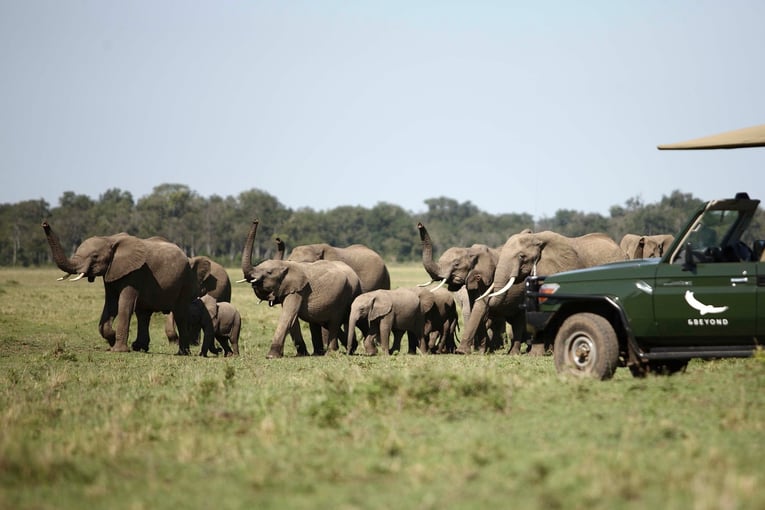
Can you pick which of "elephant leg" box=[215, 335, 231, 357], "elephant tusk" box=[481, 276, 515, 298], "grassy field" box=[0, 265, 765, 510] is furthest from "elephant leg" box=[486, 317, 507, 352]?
"grassy field" box=[0, 265, 765, 510]

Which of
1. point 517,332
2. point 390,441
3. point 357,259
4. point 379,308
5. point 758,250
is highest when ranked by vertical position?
point 758,250

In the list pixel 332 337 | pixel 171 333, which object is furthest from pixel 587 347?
pixel 171 333

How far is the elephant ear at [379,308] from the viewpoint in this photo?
74.3 ft

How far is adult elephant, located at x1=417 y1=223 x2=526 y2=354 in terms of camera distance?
Result: 22.4 metres

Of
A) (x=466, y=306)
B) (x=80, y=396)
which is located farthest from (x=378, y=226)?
(x=80, y=396)

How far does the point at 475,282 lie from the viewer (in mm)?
23453

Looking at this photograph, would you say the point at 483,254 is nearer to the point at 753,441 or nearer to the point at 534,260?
the point at 534,260

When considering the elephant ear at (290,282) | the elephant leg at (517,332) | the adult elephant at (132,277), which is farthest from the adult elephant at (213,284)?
the elephant leg at (517,332)

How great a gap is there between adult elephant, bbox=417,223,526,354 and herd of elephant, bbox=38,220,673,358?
0.03 metres

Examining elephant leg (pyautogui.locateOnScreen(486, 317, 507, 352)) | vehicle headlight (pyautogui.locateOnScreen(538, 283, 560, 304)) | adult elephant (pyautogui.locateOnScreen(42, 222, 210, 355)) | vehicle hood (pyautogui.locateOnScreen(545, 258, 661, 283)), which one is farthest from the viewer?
elephant leg (pyautogui.locateOnScreen(486, 317, 507, 352))

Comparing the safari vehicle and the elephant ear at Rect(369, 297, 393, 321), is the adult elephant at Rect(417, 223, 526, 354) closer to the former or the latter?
the elephant ear at Rect(369, 297, 393, 321)

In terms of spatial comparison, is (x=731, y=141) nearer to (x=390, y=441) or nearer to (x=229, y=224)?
(x=390, y=441)

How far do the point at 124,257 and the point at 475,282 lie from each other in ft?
A: 24.2

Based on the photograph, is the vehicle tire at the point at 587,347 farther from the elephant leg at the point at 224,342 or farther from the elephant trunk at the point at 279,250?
the elephant leg at the point at 224,342
